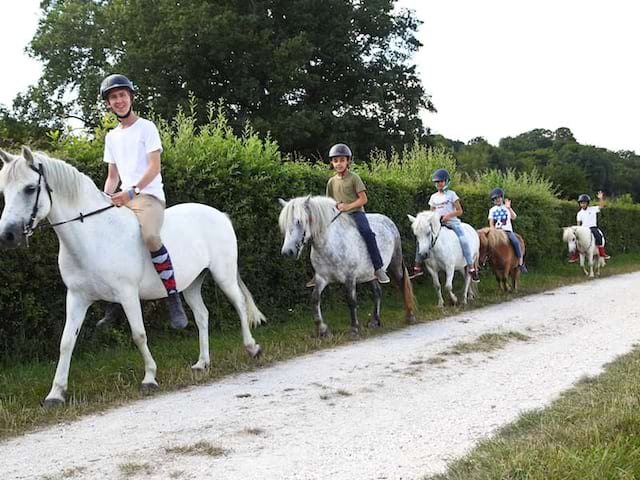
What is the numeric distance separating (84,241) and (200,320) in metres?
1.74

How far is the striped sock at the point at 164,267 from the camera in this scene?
18.2 ft

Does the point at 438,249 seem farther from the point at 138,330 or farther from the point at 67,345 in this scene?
the point at 67,345

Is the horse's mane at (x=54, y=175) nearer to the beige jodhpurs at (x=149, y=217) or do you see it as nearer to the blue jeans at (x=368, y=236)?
the beige jodhpurs at (x=149, y=217)

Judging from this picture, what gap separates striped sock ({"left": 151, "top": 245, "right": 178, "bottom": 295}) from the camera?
5.54 metres

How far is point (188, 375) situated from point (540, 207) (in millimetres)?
16766

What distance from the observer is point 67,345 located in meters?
5.15

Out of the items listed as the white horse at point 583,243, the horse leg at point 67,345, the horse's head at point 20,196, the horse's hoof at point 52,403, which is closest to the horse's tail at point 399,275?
the horse leg at point 67,345

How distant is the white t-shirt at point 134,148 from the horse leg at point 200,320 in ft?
4.70

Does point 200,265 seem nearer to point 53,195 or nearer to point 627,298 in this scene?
point 53,195

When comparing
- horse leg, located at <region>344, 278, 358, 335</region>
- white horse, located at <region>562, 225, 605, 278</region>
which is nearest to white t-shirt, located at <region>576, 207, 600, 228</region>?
white horse, located at <region>562, 225, 605, 278</region>

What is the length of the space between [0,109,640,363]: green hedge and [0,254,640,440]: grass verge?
33cm

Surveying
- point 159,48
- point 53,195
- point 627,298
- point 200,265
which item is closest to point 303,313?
point 200,265

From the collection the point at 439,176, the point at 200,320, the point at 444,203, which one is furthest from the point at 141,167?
the point at 444,203

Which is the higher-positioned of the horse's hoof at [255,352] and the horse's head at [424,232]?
the horse's head at [424,232]
